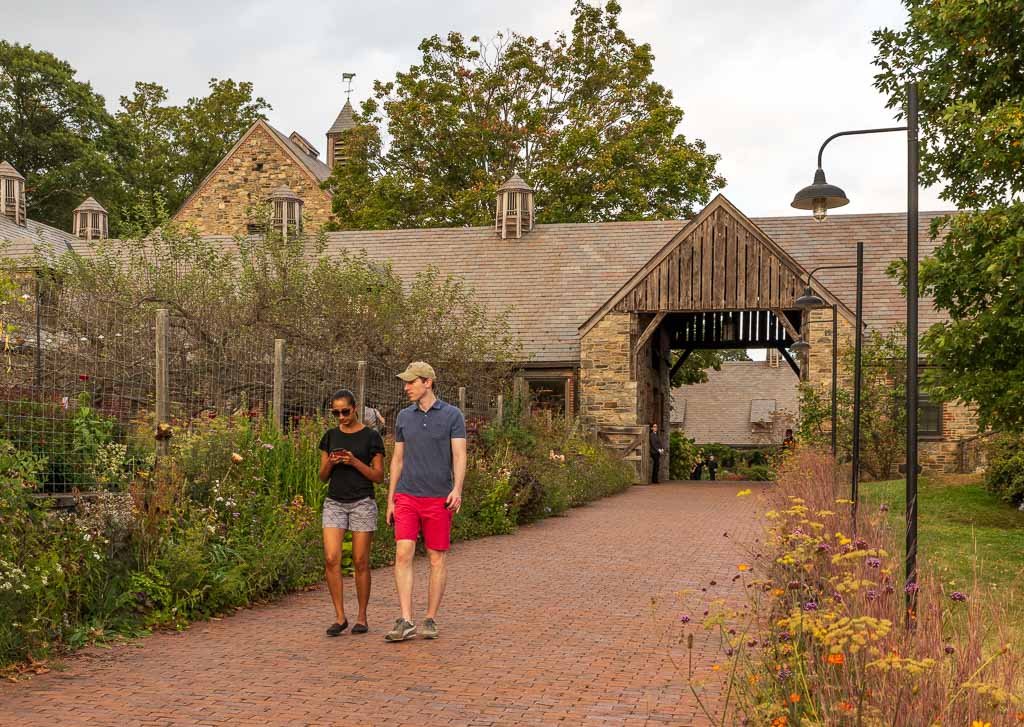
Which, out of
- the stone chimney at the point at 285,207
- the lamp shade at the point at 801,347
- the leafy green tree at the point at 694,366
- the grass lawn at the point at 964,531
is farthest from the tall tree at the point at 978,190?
the stone chimney at the point at 285,207

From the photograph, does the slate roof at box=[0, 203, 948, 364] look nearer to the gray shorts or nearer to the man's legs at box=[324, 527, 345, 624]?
the gray shorts

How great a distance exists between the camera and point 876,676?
4816 mm

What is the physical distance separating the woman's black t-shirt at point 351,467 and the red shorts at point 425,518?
35cm

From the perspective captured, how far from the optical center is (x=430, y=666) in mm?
7371

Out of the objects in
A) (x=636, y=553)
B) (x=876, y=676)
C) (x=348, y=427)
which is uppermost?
(x=348, y=427)

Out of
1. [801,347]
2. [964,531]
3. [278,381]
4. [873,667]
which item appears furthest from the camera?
[801,347]

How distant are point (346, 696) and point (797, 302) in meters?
17.0

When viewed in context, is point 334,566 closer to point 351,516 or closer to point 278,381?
point 351,516

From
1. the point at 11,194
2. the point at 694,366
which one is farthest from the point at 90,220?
the point at 694,366

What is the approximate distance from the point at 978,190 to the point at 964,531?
446cm

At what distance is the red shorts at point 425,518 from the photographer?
27.6ft

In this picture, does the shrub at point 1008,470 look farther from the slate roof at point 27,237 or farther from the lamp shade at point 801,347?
the slate roof at point 27,237

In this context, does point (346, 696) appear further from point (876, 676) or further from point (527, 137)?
point (527, 137)

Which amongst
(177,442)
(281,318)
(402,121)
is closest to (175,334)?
(281,318)
